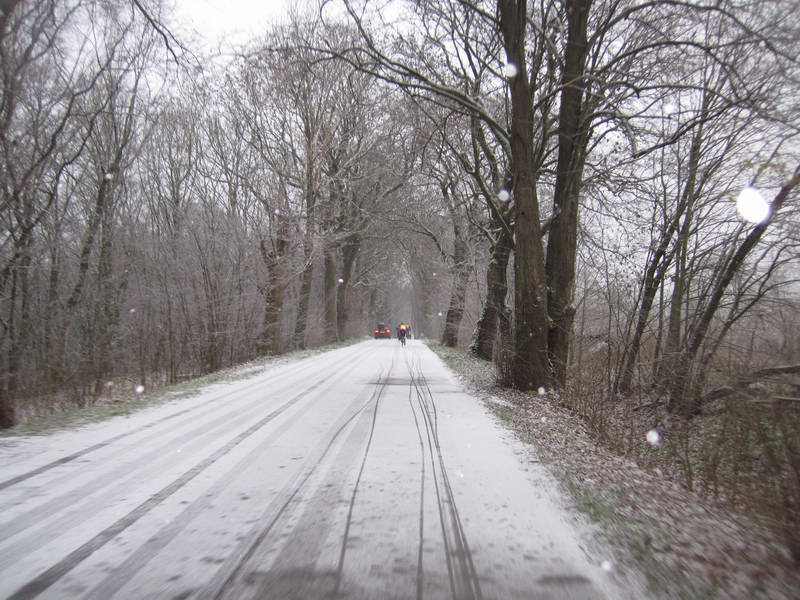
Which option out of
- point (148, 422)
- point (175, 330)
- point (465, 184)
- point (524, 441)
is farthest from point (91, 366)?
point (465, 184)

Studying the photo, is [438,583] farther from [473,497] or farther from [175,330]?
[175,330]

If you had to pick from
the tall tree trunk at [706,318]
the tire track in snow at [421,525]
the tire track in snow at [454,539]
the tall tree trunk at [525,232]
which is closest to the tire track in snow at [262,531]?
the tire track in snow at [421,525]

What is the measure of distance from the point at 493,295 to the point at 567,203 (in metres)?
6.52

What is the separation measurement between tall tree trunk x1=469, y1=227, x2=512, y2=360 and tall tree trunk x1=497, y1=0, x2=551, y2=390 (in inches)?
159

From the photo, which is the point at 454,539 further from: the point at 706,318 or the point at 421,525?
the point at 706,318

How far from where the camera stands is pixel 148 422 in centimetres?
655

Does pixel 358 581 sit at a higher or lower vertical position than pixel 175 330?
lower

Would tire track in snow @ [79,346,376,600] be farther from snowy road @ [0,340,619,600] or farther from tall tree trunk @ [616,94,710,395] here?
tall tree trunk @ [616,94,710,395]

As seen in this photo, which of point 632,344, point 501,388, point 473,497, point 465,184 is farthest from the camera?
point 465,184

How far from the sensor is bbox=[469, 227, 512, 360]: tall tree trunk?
1592 cm

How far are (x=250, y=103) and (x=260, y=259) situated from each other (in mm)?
6205

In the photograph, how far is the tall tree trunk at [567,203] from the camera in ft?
32.4

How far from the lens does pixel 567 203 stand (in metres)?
10.1

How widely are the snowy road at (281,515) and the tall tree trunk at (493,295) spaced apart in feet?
31.1
